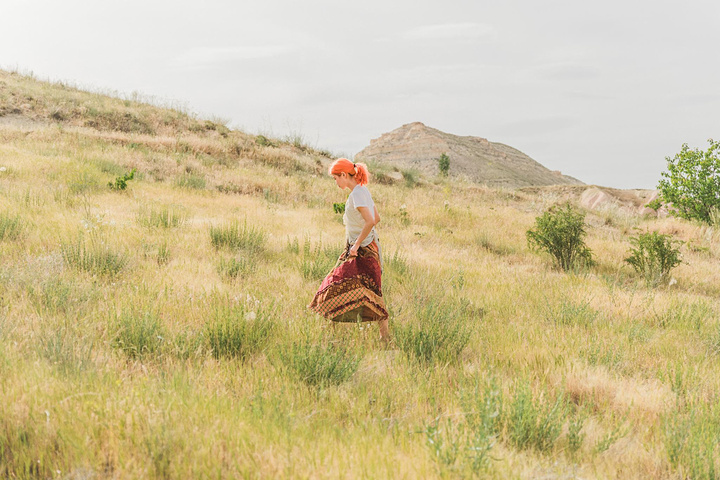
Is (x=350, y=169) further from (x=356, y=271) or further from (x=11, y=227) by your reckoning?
(x=11, y=227)

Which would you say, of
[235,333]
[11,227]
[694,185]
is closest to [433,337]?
[235,333]

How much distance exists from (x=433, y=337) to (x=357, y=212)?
1.26 m

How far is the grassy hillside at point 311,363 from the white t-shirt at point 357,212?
0.83 meters

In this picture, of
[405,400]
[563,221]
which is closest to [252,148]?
[563,221]

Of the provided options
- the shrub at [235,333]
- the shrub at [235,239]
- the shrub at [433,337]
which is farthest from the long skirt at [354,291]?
the shrub at [235,239]

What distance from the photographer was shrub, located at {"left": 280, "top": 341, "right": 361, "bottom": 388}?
117 inches

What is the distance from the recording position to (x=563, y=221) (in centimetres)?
815

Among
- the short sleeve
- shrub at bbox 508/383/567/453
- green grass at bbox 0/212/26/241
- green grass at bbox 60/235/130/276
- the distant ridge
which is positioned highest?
the distant ridge

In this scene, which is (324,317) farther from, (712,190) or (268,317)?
(712,190)

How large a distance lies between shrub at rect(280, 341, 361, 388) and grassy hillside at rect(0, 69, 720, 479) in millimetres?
14

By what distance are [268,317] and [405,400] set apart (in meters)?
1.57

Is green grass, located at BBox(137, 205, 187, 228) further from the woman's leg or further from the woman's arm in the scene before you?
the woman's leg

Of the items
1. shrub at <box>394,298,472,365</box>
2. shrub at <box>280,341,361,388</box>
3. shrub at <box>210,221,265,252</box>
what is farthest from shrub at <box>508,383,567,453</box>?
shrub at <box>210,221,265,252</box>

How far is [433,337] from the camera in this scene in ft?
12.2
